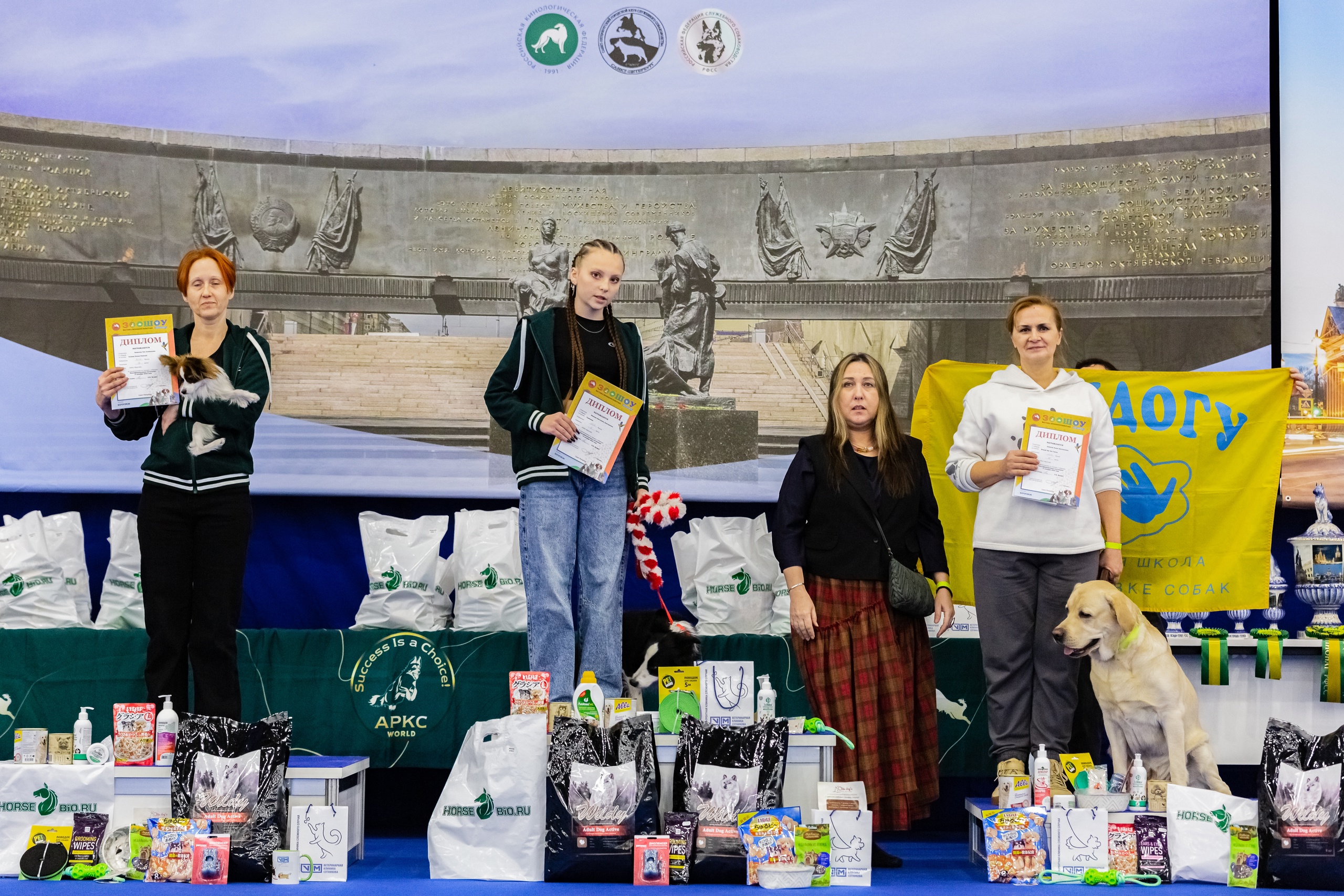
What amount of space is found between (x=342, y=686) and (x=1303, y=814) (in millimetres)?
2907

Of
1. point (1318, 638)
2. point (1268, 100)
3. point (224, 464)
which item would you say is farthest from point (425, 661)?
point (1268, 100)

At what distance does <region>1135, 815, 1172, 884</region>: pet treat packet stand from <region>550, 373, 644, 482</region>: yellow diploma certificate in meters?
1.79

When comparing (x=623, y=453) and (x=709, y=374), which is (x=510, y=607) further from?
(x=709, y=374)

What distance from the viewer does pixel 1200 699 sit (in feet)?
14.5

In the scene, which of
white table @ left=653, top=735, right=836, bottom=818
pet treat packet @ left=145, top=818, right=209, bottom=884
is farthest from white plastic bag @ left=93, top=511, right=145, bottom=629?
white table @ left=653, top=735, right=836, bottom=818

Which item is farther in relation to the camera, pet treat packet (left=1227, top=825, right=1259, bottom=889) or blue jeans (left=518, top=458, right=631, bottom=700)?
blue jeans (left=518, top=458, right=631, bottom=700)

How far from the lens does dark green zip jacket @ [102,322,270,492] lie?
3689 mm

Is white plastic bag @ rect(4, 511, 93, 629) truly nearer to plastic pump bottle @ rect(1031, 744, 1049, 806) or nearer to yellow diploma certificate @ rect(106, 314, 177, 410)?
yellow diploma certificate @ rect(106, 314, 177, 410)

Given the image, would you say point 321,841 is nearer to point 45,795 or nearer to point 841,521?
point 45,795

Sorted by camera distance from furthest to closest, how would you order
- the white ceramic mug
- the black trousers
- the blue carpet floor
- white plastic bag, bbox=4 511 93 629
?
white plastic bag, bbox=4 511 93 629, the black trousers, the white ceramic mug, the blue carpet floor

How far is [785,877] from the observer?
10.7 feet

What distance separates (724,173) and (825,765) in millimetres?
2523

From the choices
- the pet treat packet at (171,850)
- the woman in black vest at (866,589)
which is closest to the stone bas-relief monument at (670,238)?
the woman in black vest at (866,589)

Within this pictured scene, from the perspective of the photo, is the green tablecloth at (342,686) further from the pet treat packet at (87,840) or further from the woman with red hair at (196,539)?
the pet treat packet at (87,840)
